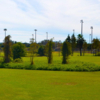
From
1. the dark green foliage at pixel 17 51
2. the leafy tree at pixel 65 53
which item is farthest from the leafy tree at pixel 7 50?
the leafy tree at pixel 65 53

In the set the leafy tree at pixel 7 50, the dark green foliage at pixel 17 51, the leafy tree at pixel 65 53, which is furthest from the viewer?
the dark green foliage at pixel 17 51

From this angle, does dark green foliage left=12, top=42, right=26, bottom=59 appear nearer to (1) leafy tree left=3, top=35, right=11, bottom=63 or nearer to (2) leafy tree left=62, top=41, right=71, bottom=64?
(1) leafy tree left=3, top=35, right=11, bottom=63

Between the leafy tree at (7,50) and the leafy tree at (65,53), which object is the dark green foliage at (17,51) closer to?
the leafy tree at (7,50)

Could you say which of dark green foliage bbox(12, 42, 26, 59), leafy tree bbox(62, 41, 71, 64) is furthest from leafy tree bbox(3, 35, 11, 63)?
leafy tree bbox(62, 41, 71, 64)

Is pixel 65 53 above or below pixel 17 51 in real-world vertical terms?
below

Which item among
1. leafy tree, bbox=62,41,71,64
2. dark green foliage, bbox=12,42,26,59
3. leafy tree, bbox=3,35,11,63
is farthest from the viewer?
dark green foliage, bbox=12,42,26,59

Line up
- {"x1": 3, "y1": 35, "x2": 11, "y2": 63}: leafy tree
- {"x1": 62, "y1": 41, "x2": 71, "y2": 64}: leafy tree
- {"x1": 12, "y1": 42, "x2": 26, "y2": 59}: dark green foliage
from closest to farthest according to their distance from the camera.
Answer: {"x1": 62, "y1": 41, "x2": 71, "y2": 64}: leafy tree, {"x1": 3, "y1": 35, "x2": 11, "y2": 63}: leafy tree, {"x1": 12, "y1": 42, "x2": 26, "y2": 59}: dark green foliage

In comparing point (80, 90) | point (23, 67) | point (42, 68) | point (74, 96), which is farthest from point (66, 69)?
point (74, 96)

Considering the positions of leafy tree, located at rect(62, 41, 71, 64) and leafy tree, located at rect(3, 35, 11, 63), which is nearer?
leafy tree, located at rect(62, 41, 71, 64)

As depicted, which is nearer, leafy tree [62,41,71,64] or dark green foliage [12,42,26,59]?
leafy tree [62,41,71,64]

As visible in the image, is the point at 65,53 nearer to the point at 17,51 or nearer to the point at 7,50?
the point at 7,50

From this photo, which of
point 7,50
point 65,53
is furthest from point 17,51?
point 65,53

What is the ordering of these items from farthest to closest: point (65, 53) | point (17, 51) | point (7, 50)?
1. point (17, 51)
2. point (7, 50)
3. point (65, 53)

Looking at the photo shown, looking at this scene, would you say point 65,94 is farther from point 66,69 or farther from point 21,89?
point 66,69
